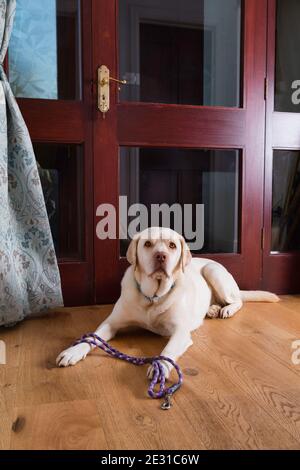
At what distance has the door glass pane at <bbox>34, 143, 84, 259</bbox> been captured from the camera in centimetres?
214

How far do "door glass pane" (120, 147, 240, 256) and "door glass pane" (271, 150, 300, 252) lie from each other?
27cm

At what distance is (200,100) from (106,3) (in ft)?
2.33

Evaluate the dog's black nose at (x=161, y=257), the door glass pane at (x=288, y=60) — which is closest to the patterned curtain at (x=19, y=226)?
the dog's black nose at (x=161, y=257)

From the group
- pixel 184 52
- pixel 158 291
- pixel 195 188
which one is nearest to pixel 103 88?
pixel 184 52

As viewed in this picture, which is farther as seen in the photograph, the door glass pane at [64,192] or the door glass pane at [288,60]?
the door glass pane at [288,60]

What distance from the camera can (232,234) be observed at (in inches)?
97.5

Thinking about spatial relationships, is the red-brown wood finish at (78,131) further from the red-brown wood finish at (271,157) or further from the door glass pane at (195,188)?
the red-brown wood finish at (271,157)

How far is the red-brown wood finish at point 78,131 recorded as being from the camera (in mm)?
2033

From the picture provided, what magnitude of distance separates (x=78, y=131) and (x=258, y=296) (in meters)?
1.31

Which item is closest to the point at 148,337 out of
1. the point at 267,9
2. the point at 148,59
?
the point at 148,59

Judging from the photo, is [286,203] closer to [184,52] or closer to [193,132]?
[193,132]

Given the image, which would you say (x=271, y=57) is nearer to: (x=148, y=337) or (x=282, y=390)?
(x=148, y=337)

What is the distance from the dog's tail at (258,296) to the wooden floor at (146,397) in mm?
438

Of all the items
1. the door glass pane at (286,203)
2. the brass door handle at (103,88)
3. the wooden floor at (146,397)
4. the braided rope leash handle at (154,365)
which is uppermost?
the brass door handle at (103,88)
